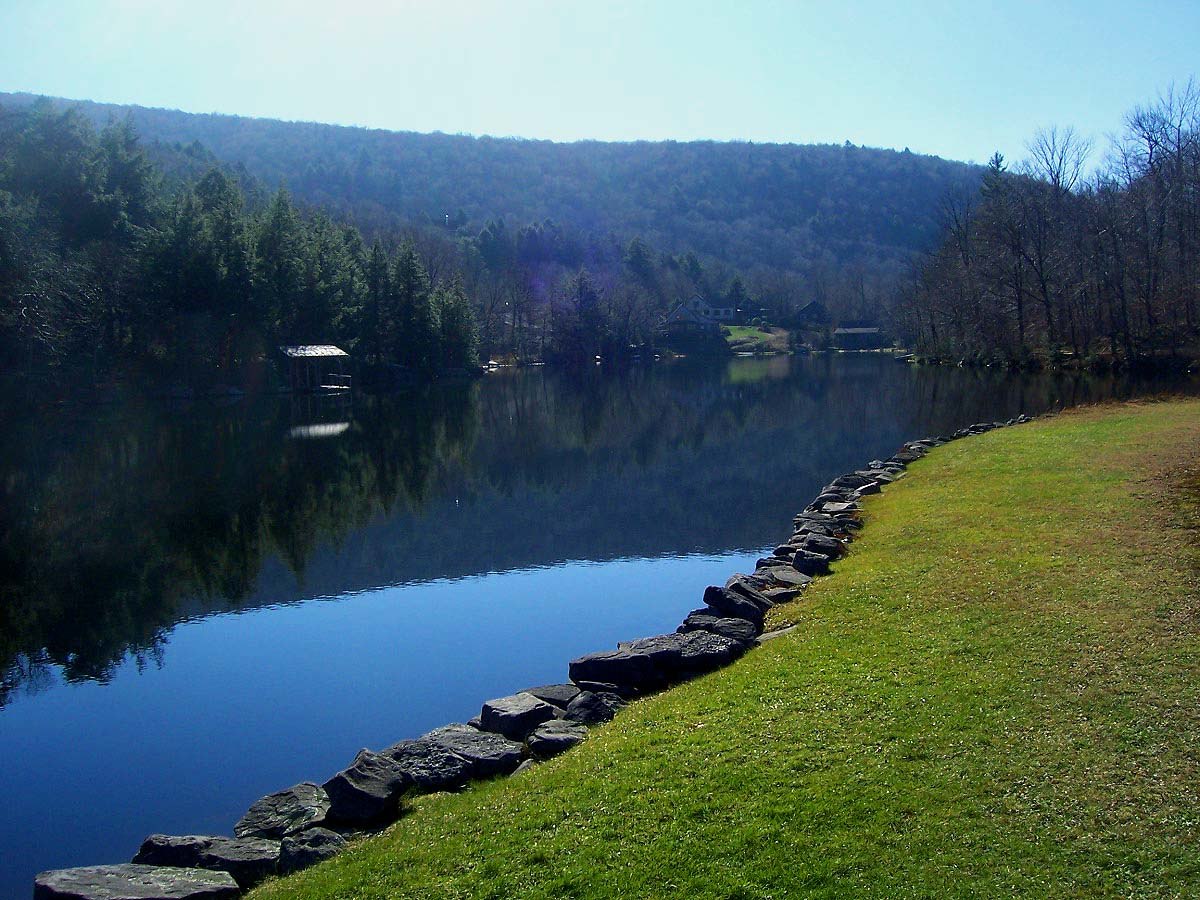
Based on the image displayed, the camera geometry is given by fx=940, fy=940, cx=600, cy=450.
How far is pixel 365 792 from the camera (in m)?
7.05

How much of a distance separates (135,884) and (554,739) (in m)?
3.16

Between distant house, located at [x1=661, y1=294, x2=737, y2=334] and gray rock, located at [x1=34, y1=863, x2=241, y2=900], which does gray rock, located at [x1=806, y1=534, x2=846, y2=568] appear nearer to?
gray rock, located at [x1=34, y1=863, x2=241, y2=900]

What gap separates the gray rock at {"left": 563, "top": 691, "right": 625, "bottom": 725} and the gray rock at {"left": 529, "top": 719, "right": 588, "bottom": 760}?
0.23m

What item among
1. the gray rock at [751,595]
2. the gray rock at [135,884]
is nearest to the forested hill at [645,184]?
the gray rock at [751,595]

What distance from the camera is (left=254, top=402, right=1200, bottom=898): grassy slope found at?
521cm

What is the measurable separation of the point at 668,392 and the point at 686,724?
47155 millimetres

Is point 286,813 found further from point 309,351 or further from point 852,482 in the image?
point 309,351

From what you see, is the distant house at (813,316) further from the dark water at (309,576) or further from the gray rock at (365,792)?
the gray rock at (365,792)

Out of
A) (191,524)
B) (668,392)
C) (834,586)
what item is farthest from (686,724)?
(668,392)

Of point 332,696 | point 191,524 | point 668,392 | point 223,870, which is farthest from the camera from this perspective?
point 668,392

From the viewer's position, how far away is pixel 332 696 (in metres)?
10.9

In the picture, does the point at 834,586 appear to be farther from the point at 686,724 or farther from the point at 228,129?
the point at 228,129

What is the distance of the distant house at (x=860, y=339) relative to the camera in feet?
346

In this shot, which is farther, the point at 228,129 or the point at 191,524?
the point at 228,129
